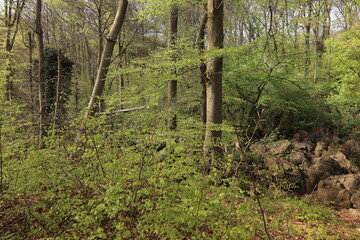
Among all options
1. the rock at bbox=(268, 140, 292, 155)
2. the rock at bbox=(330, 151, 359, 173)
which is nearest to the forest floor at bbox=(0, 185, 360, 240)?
the rock at bbox=(330, 151, 359, 173)

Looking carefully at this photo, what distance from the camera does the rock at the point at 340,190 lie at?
18.7ft

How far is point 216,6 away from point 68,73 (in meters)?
13.7

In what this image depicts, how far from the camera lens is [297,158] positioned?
23.7 feet

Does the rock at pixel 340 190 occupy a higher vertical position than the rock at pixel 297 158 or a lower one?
lower

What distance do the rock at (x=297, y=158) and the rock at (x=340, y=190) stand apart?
3.07ft

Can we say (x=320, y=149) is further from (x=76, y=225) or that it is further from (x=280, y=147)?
(x=76, y=225)

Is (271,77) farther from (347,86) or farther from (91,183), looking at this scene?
(91,183)

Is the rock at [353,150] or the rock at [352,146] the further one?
the rock at [352,146]

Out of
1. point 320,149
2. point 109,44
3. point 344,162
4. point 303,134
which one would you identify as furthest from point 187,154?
point 303,134

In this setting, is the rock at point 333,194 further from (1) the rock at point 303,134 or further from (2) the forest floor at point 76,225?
(1) the rock at point 303,134

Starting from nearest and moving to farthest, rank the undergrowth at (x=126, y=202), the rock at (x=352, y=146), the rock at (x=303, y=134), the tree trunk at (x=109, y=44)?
the undergrowth at (x=126, y=202), the tree trunk at (x=109, y=44), the rock at (x=352, y=146), the rock at (x=303, y=134)

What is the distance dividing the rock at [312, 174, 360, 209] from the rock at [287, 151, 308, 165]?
934 mm

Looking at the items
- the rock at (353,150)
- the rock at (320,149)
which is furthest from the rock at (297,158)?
the rock at (353,150)

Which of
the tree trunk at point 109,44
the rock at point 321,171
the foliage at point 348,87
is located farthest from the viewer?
the foliage at point 348,87
